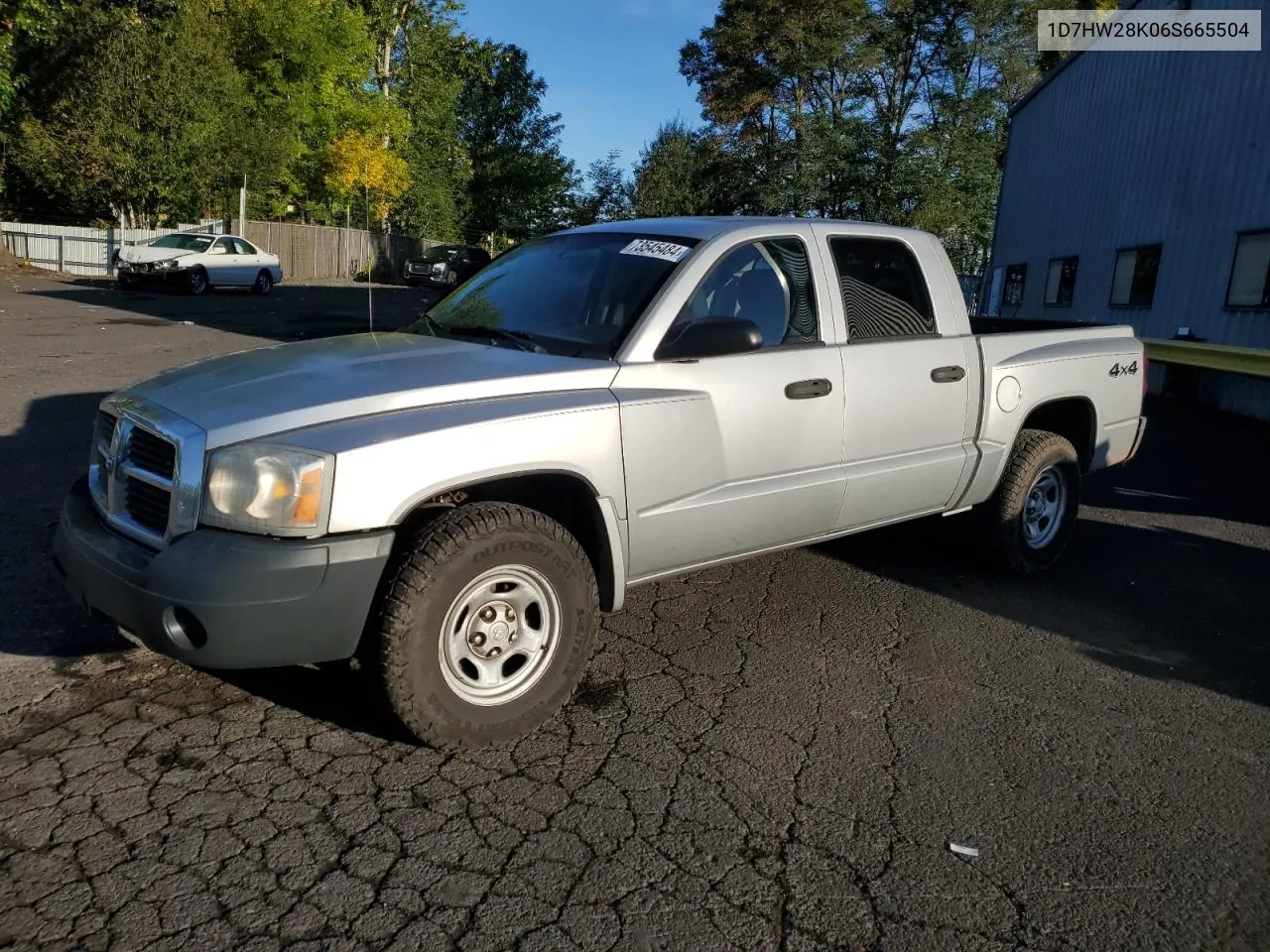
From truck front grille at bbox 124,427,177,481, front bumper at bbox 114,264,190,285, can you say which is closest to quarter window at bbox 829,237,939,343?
truck front grille at bbox 124,427,177,481

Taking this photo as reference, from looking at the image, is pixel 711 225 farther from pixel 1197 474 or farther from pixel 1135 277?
pixel 1135 277

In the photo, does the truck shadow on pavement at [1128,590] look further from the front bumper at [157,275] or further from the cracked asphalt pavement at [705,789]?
the front bumper at [157,275]

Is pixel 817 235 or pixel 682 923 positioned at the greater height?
pixel 817 235

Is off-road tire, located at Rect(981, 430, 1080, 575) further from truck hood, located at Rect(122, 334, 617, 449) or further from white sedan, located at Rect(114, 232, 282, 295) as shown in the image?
white sedan, located at Rect(114, 232, 282, 295)

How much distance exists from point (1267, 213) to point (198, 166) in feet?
91.8

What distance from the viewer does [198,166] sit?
29.3 m

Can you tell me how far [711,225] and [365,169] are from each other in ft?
123

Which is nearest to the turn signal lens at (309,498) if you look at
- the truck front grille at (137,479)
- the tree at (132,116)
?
the truck front grille at (137,479)

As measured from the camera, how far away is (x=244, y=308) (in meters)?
20.3

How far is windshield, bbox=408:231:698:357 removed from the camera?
3.79m

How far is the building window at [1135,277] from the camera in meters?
15.7

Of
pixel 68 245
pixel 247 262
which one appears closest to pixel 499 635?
pixel 247 262

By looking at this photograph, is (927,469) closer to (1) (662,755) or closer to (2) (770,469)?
(2) (770,469)

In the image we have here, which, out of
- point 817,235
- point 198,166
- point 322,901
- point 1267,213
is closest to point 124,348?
point 817,235
